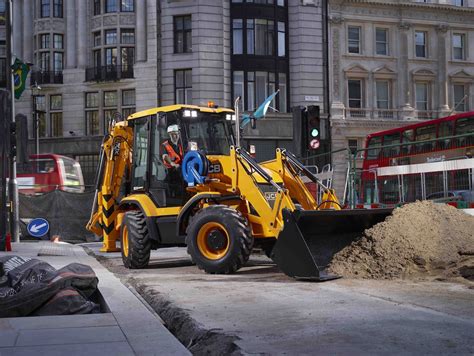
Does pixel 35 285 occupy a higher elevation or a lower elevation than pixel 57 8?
lower

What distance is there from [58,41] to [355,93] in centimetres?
2021

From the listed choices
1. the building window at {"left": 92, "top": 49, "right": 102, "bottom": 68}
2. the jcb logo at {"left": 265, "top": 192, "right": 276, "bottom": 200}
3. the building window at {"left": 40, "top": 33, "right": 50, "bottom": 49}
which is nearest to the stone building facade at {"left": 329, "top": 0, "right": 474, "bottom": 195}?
the building window at {"left": 92, "top": 49, "right": 102, "bottom": 68}

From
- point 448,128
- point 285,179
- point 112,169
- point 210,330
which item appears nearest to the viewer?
point 210,330

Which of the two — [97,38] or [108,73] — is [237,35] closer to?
[108,73]

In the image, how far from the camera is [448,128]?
24.3 meters

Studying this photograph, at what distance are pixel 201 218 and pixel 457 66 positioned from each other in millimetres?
37064

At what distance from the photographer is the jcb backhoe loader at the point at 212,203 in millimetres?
9578

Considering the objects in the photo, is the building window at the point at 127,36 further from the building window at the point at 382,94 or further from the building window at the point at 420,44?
the building window at the point at 420,44

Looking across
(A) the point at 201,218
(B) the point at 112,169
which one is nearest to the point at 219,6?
Answer: (B) the point at 112,169

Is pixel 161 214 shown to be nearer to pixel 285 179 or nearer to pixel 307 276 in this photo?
pixel 285 179

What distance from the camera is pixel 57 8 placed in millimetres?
40844

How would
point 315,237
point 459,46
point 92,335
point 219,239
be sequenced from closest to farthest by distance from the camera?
point 92,335, point 315,237, point 219,239, point 459,46

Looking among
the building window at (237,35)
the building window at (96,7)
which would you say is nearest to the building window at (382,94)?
the building window at (237,35)

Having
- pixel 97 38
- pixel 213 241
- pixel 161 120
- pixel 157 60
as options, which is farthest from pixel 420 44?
pixel 213 241
